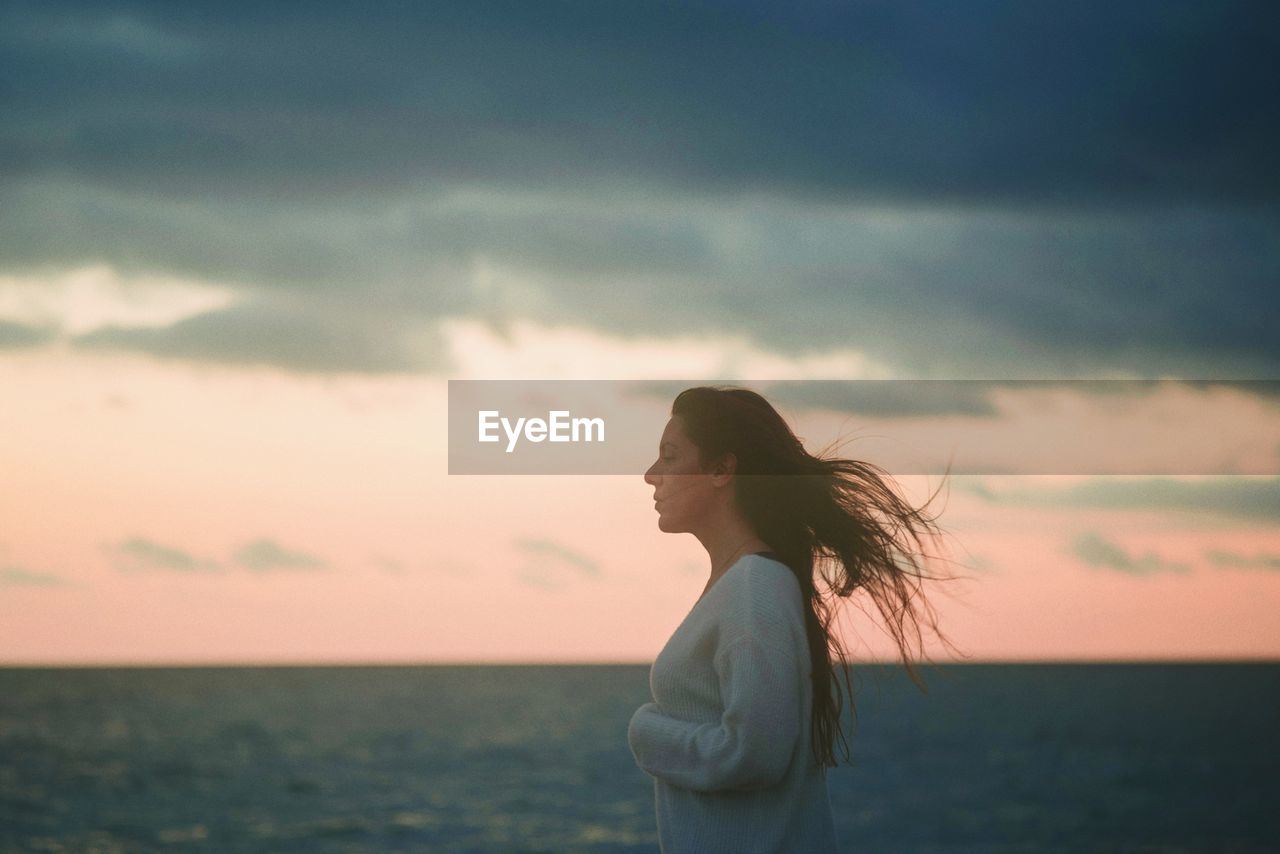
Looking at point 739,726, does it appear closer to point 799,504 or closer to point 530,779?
point 799,504

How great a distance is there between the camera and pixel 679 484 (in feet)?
10.5

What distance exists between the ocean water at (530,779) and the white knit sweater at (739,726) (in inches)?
632

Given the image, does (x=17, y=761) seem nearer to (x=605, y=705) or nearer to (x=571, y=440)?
(x=605, y=705)

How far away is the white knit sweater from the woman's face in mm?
249

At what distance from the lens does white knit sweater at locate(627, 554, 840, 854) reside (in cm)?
283

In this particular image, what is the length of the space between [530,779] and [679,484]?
41334 millimetres

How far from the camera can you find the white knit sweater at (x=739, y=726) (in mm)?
2834

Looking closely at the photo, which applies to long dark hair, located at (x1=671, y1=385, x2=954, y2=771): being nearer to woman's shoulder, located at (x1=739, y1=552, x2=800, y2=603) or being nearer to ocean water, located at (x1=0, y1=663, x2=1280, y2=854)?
woman's shoulder, located at (x1=739, y1=552, x2=800, y2=603)

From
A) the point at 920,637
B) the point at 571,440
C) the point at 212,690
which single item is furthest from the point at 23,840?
the point at 212,690

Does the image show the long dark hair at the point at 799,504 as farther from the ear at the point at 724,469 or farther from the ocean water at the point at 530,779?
the ocean water at the point at 530,779

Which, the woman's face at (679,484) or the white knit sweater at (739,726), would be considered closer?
the white knit sweater at (739,726)

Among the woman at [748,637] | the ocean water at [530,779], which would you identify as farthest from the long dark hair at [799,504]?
the ocean water at [530,779]

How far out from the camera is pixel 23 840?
3098cm

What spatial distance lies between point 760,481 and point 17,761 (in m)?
50.3
